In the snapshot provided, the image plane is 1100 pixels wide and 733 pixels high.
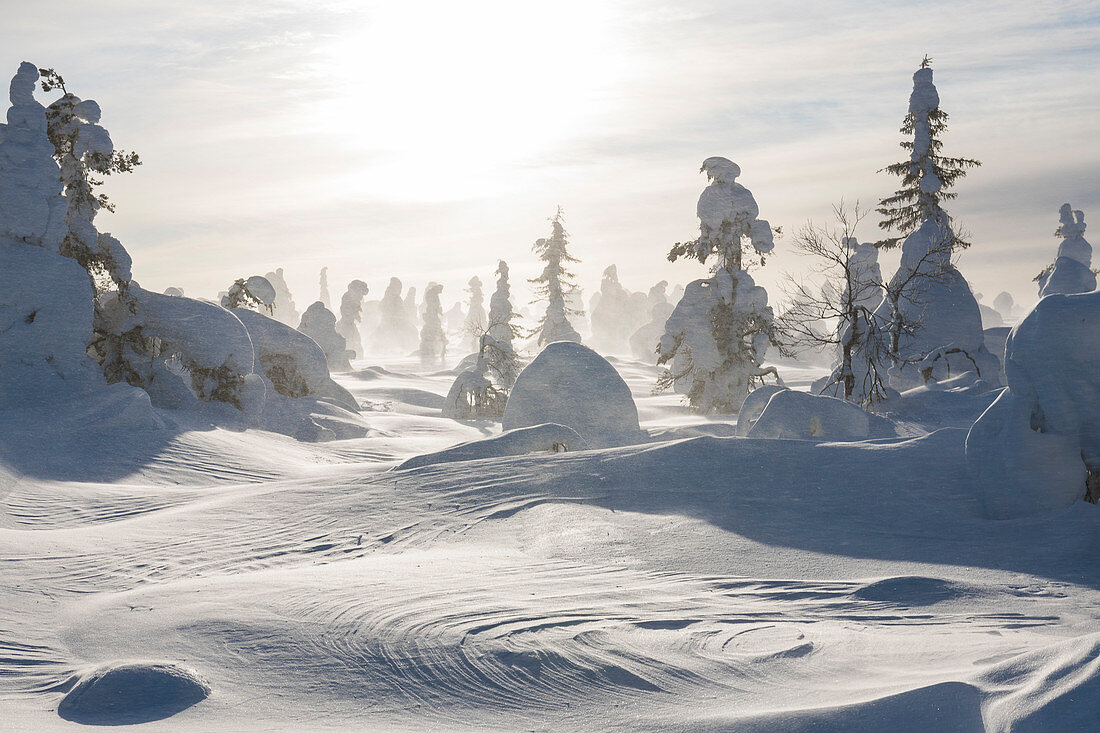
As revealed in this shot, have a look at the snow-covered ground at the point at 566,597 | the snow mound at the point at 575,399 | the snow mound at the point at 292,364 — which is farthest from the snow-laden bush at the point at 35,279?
the snow mound at the point at 575,399

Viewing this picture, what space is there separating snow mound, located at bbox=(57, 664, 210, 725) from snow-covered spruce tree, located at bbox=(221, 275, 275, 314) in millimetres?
23412

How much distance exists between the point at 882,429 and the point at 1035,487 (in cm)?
708

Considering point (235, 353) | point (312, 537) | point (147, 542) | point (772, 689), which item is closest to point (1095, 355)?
point (772, 689)

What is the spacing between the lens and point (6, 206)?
54.2 ft

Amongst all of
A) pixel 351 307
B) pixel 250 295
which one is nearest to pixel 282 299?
pixel 351 307

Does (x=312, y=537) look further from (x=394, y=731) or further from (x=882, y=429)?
(x=882, y=429)

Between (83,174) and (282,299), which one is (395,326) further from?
(83,174)

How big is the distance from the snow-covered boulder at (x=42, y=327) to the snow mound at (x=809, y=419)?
1318 centimetres

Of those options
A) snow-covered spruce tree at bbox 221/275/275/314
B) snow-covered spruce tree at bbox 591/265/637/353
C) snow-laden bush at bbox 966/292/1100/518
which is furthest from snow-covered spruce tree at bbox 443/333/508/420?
snow-covered spruce tree at bbox 591/265/637/353

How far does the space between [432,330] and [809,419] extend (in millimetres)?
53122

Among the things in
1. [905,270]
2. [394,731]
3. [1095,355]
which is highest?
[905,270]

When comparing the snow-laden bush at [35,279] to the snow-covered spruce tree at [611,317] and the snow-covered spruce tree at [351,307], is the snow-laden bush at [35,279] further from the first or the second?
the snow-covered spruce tree at [611,317]

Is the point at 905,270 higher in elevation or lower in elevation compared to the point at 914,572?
higher

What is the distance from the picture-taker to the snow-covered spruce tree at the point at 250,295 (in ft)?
88.9
